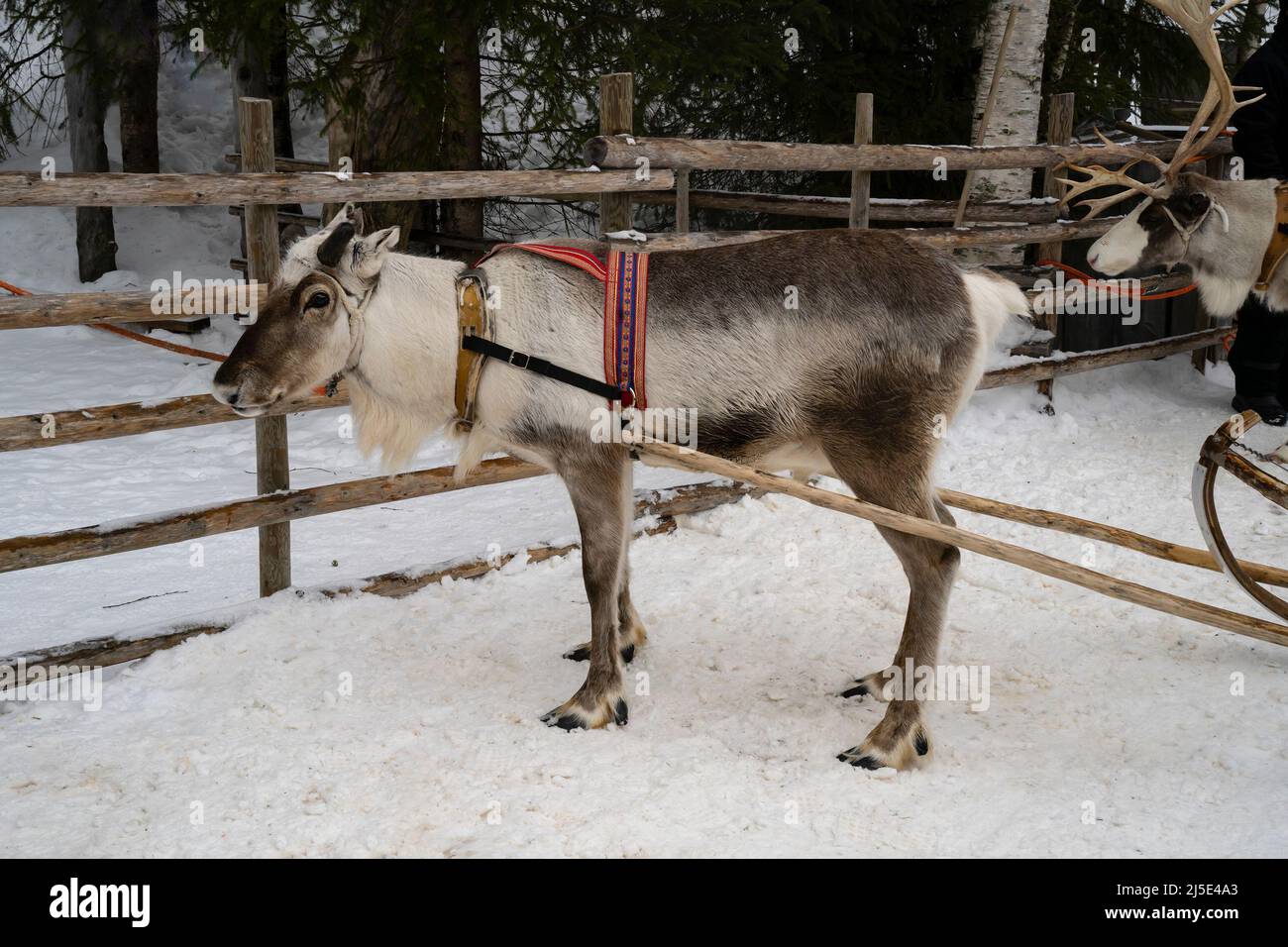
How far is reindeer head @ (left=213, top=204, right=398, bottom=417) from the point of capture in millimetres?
3295

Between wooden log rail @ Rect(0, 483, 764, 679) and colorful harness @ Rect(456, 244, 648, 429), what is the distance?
141 centimetres

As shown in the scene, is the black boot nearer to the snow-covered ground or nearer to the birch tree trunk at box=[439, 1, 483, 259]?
the snow-covered ground

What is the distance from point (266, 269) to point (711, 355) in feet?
6.41

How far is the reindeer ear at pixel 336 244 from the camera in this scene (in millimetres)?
3271

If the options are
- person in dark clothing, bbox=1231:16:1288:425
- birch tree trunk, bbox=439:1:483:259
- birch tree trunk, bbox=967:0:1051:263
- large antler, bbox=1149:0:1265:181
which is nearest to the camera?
large antler, bbox=1149:0:1265:181

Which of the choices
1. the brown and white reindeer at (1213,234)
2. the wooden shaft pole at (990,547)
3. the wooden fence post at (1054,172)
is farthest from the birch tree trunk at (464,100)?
the wooden shaft pole at (990,547)

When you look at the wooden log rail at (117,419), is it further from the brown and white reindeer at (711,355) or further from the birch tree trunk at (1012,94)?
the birch tree trunk at (1012,94)

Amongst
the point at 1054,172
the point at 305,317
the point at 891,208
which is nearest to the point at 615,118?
the point at 305,317

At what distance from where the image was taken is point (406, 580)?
183 inches

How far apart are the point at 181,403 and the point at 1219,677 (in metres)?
4.02

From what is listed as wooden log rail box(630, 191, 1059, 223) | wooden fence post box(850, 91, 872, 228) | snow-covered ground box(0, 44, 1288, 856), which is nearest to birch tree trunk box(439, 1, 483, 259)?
wooden log rail box(630, 191, 1059, 223)

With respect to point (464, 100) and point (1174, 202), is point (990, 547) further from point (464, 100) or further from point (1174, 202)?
point (464, 100)

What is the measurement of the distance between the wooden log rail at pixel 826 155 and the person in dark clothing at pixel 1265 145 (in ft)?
1.80

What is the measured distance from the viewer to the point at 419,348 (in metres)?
3.46
